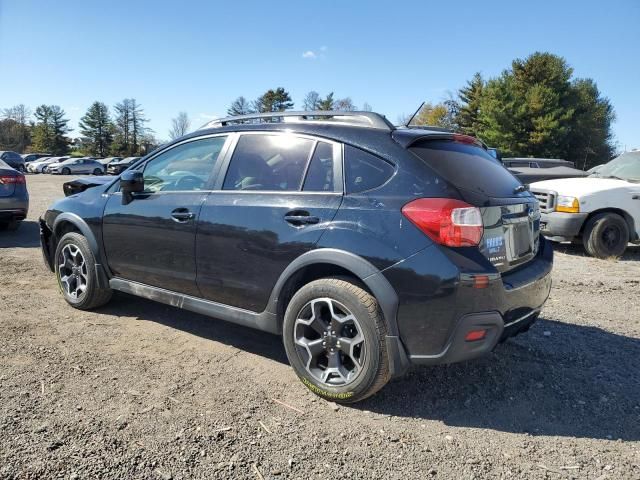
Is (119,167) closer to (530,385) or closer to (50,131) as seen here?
(530,385)

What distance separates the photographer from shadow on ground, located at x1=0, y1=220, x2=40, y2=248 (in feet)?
25.7

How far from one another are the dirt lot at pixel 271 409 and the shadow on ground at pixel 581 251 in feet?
13.9

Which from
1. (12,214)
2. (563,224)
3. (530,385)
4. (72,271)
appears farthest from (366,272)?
(12,214)

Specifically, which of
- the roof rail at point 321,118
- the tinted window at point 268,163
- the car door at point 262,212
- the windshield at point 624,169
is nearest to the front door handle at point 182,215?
the car door at point 262,212

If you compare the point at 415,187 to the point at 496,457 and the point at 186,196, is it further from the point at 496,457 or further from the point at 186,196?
the point at 186,196

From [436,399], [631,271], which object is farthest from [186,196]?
[631,271]

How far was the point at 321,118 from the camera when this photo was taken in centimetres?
359

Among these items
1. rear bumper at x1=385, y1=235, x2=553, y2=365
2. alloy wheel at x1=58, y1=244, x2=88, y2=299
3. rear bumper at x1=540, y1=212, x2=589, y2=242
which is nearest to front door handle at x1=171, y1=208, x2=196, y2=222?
alloy wheel at x1=58, y1=244, x2=88, y2=299

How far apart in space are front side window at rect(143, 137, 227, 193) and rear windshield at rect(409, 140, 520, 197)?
1.62 meters

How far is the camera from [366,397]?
2.93 meters

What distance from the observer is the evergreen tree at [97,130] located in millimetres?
86062

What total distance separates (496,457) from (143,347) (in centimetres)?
263

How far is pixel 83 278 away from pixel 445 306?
3445mm

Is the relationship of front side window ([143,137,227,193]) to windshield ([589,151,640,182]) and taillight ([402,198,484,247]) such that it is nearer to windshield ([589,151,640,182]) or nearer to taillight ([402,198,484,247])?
taillight ([402,198,484,247])
